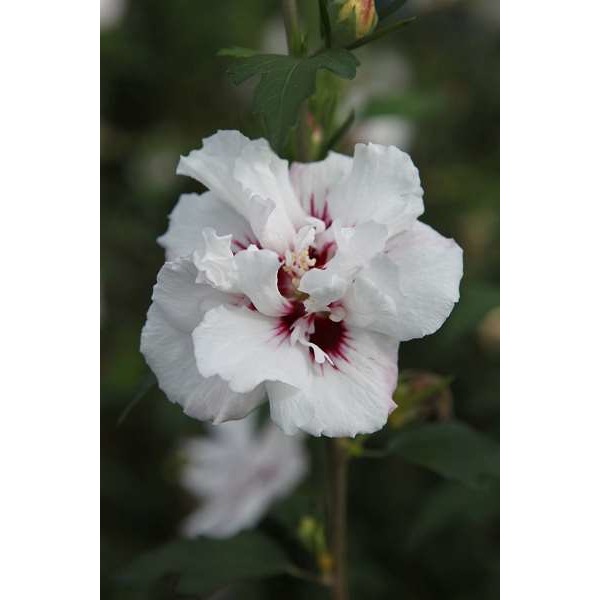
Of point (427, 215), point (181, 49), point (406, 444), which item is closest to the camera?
point (406, 444)

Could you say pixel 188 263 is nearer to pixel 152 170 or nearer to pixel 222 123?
pixel 222 123

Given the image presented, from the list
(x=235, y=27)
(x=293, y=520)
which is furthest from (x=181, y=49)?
(x=293, y=520)

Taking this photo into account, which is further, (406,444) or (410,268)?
(406,444)

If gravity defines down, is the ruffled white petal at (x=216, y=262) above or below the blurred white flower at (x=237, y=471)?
above

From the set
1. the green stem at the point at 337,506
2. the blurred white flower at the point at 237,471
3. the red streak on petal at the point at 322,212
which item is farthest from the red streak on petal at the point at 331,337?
the blurred white flower at the point at 237,471

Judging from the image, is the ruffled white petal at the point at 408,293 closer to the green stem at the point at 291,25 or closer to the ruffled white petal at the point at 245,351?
the ruffled white petal at the point at 245,351
